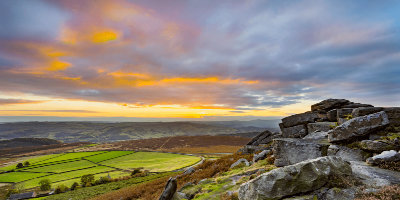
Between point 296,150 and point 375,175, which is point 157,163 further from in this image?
point 375,175

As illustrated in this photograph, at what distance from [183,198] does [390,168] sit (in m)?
12.5

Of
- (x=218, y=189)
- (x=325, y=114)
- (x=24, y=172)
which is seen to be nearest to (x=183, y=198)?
(x=218, y=189)

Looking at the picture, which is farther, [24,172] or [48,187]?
[24,172]

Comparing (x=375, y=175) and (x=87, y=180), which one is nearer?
(x=375, y=175)

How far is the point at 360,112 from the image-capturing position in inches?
535

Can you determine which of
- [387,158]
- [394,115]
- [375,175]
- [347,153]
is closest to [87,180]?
→ [347,153]

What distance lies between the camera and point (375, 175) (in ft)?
27.8

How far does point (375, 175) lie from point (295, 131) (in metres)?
14.2

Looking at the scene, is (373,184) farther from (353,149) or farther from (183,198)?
(183,198)

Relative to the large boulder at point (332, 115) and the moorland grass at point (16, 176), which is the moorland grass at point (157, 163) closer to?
the moorland grass at point (16, 176)

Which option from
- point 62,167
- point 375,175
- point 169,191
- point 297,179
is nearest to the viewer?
point 297,179

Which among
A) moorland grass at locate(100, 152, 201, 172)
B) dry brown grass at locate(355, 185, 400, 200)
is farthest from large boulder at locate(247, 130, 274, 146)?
moorland grass at locate(100, 152, 201, 172)

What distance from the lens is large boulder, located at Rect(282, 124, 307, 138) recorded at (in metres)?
21.4

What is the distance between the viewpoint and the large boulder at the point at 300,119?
21.6 metres
